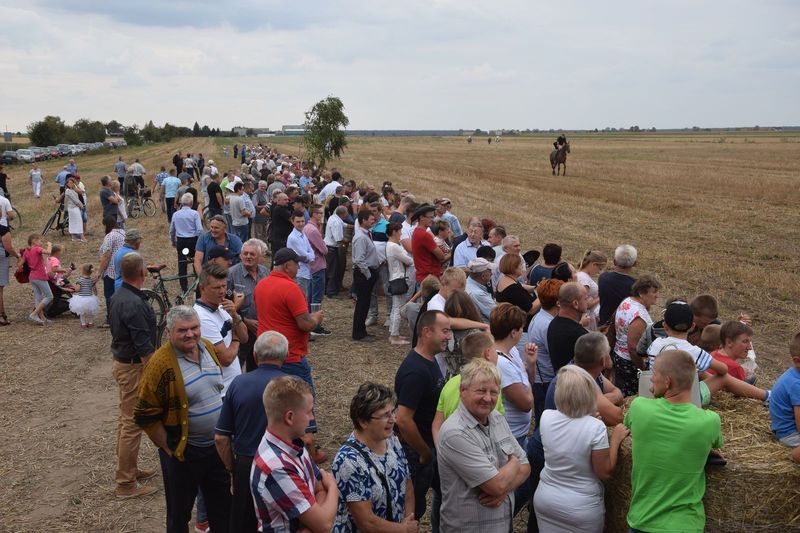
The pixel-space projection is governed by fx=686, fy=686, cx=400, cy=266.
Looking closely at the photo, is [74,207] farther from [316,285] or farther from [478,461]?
[478,461]

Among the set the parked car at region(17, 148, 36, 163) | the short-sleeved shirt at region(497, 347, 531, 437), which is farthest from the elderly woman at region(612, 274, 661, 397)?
the parked car at region(17, 148, 36, 163)

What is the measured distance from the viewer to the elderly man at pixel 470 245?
28.8ft

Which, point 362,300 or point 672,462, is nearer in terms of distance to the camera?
point 672,462

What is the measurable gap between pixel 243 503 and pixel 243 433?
0.42 metres

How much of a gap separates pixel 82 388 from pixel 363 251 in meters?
A: 4.13

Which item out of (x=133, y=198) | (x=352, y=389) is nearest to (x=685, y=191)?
(x=133, y=198)

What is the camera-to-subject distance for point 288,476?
3.46 meters

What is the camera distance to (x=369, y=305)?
10477 millimetres

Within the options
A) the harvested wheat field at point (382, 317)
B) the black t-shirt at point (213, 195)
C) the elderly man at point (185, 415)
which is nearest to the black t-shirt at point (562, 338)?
the harvested wheat field at point (382, 317)

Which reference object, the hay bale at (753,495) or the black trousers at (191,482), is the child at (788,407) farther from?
the black trousers at (191,482)

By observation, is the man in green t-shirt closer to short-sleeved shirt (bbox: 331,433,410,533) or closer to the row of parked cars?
short-sleeved shirt (bbox: 331,433,410,533)

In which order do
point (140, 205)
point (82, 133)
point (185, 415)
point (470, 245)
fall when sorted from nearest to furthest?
1. point (185, 415)
2. point (470, 245)
3. point (140, 205)
4. point (82, 133)

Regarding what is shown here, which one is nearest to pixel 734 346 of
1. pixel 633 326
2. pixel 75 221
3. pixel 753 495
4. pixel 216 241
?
pixel 633 326

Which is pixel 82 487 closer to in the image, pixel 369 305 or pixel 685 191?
pixel 369 305
